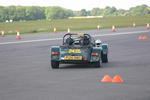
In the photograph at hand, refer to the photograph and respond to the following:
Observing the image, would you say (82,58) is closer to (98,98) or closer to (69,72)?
(69,72)

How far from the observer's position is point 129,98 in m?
10.1

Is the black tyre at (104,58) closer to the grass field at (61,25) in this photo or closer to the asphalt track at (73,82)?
the asphalt track at (73,82)

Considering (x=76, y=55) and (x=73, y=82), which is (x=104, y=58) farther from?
(x=73, y=82)

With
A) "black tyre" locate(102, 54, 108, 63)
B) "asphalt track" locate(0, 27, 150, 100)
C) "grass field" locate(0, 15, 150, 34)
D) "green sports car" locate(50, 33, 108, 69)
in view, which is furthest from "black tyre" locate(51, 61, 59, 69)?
"grass field" locate(0, 15, 150, 34)

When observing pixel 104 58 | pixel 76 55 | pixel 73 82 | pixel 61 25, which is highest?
pixel 76 55

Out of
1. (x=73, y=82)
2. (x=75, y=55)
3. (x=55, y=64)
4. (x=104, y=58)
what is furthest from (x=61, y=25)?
(x=73, y=82)

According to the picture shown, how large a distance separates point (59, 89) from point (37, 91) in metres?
0.58

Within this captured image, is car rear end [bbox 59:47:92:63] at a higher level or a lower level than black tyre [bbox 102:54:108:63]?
higher

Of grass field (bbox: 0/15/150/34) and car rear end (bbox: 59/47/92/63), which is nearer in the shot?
car rear end (bbox: 59/47/92/63)

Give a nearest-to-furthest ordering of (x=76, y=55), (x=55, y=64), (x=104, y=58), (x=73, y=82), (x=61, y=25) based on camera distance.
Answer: (x=73, y=82) → (x=76, y=55) → (x=55, y=64) → (x=104, y=58) → (x=61, y=25)

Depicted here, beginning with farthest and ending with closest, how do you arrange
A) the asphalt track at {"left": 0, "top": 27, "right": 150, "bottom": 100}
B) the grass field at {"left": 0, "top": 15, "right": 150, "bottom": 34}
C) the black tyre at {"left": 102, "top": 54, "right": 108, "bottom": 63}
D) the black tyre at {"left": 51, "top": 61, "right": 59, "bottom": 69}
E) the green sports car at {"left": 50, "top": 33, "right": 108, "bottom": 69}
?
the grass field at {"left": 0, "top": 15, "right": 150, "bottom": 34}, the black tyre at {"left": 102, "top": 54, "right": 108, "bottom": 63}, the black tyre at {"left": 51, "top": 61, "right": 59, "bottom": 69}, the green sports car at {"left": 50, "top": 33, "right": 108, "bottom": 69}, the asphalt track at {"left": 0, "top": 27, "right": 150, "bottom": 100}

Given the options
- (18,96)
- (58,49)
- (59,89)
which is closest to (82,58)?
(58,49)

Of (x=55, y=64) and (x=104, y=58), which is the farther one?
(x=104, y=58)

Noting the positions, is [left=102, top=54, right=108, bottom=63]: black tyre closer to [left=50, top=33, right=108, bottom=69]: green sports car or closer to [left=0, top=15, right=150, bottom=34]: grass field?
[left=50, top=33, right=108, bottom=69]: green sports car
